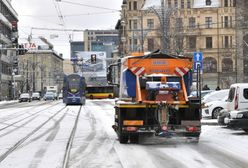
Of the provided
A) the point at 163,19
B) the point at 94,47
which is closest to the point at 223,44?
the point at 94,47

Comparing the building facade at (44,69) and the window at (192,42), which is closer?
the window at (192,42)

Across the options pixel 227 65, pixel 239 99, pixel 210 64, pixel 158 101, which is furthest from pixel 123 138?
pixel 210 64

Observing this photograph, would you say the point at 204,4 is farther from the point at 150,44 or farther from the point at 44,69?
the point at 44,69

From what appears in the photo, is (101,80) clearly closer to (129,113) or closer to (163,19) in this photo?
(163,19)

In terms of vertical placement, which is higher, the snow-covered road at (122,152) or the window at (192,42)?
the window at (192,42)

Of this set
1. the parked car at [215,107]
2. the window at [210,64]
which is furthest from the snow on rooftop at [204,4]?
the parked car at [215,107]

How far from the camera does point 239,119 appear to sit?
20.8 meters

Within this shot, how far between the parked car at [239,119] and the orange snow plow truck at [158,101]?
3.03 metres

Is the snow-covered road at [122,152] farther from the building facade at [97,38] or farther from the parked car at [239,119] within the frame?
the building facade at [97,38]

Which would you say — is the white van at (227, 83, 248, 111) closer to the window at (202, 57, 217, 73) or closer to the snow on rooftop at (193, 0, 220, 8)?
the window at (202, 57, 217, 73)

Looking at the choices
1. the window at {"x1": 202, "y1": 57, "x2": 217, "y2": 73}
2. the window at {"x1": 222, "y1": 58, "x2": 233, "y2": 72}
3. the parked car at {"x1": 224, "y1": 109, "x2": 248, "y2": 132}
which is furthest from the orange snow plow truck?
the window at {"x1": 202, "y1": 57, "x2": 217, "y2": 73}

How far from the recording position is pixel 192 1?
11588 centimetres

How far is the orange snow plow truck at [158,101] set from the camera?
17.7 m

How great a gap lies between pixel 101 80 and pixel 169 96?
114 meters
